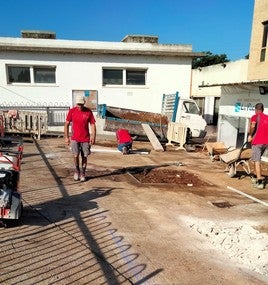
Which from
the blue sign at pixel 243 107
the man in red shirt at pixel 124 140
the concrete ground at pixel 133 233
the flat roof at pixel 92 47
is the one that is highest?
the flat roof at pixel 92 47

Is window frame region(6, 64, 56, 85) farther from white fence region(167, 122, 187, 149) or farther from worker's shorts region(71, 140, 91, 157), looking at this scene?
worker's shorts region(71, 140, 91, 157)

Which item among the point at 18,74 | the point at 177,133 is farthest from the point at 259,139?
the point at 18,74

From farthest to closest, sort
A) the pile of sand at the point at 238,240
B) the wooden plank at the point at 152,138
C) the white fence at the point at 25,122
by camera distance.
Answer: the white fence at the point at 25,122 < the wooden plank at the point at 152,138 < the pile of sand at the point at 238,240

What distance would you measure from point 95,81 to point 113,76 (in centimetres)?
112

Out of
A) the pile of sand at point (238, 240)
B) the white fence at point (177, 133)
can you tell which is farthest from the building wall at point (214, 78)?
the pile of sand at point (238, 240)

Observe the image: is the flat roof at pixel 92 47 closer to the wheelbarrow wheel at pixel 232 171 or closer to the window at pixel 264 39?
the window at pixel 264 39

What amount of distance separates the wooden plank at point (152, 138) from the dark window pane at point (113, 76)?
412 cm

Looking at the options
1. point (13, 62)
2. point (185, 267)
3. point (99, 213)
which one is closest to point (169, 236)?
point (185, 267)

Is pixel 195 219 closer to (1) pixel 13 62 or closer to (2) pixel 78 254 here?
(2) pixel 78 254

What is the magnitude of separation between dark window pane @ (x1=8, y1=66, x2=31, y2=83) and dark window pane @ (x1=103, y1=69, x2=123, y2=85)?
414 centimetres

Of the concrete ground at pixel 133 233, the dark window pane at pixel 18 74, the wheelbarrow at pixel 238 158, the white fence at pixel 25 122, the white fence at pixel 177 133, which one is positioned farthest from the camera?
the dark window pane at pixel 18 74

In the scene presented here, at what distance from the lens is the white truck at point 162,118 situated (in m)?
15.5

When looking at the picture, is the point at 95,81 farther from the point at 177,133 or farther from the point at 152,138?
the point at 177,133

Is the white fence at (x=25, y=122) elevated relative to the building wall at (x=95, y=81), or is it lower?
lower
